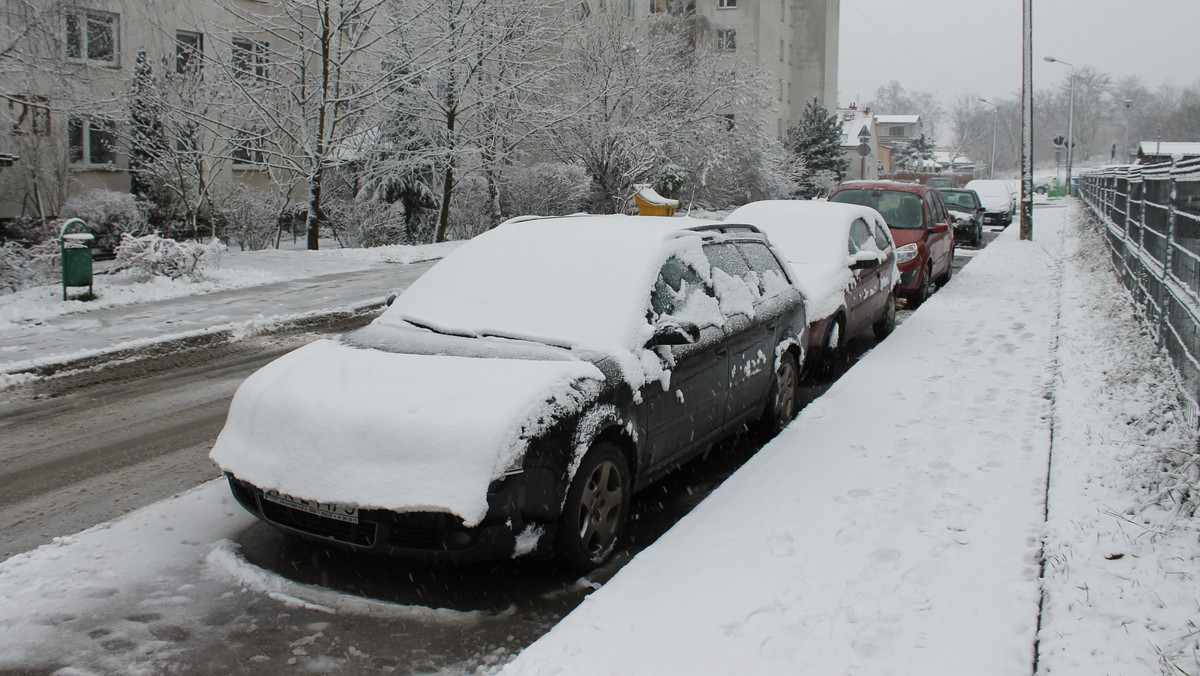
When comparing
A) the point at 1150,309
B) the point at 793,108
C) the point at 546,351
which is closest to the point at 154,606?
the point at 546,351

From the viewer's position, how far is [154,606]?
3.93m

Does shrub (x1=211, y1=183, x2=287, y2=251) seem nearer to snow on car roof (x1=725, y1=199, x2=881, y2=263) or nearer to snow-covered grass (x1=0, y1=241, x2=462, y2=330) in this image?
snow-covered grass (x1=0, y1=241, x2=462, y2=330)

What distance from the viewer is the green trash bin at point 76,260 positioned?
1139cm

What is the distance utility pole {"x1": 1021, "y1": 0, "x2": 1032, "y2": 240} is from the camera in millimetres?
22688

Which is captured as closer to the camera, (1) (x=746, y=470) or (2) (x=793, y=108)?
(1) (x=746, y=470)

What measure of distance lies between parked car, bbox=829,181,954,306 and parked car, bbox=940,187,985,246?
30.2ft

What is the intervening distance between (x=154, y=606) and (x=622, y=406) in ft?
7.25

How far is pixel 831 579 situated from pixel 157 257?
11.4m

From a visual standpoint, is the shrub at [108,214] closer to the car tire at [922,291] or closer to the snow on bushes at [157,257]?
the snow on bushes at [157,257]

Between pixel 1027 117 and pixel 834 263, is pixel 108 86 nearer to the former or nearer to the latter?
pixel 834 263

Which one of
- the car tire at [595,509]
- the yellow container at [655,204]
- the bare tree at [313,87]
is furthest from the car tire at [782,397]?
the yellow container at [655,204]

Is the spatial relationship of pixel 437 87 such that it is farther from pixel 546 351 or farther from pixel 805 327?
pixel 546 351

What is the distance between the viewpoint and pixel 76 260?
11.5 m

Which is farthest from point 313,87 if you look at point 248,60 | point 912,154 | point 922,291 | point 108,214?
point 912,154
